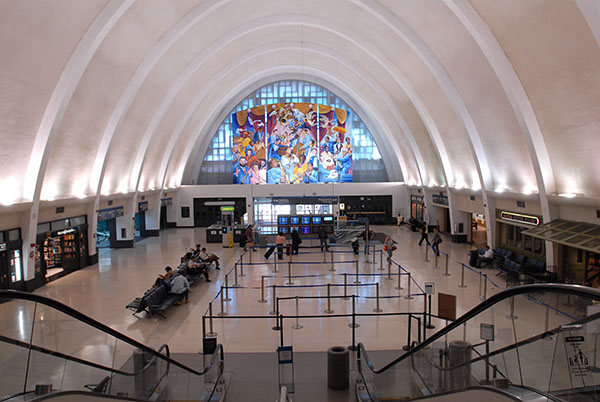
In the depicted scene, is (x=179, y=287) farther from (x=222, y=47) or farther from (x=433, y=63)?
(x=222, y=47)

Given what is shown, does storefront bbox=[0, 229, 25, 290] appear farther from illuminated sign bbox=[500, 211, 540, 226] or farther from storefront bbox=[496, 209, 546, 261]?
illuminated sign bbox=[500, 211, 540, 226]

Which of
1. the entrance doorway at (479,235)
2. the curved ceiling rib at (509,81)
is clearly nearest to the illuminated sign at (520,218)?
the curved ceiling rib at (509,81)

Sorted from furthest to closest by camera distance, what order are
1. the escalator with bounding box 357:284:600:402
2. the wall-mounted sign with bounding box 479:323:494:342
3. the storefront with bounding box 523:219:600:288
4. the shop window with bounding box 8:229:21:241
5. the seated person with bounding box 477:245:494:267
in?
1. the seated person with bounding box 477:245:494:267
2. the shop window with bounding box 8:229:21:241
3. the storefront with bounding box 523:219:600:288
4. the wall-mounted sign with bounding box 479:323:494:342
5. the escalator with bounding box 357:284:600:402

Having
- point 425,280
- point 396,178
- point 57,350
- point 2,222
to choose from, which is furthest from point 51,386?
point 396,178

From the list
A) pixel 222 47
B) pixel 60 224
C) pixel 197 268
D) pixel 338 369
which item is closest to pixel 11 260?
pixel 60 224

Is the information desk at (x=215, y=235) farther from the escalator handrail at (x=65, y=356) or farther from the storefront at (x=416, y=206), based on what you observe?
the escalator handrail at (x=65, y=356)

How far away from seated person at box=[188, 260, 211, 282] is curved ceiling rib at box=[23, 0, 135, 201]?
5662 mm

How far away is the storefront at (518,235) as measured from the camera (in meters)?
15.5

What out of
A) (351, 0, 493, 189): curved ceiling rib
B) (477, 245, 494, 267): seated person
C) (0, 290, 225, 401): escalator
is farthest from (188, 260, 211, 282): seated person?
(351, 0, 493, 189): curved ceiling rib

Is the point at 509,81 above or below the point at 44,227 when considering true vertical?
above

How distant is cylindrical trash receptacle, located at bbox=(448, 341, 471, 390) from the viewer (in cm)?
460

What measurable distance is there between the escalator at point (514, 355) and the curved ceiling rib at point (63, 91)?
12721 millimetres

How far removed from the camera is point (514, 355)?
4031mm

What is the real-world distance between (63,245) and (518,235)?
19129 mm
